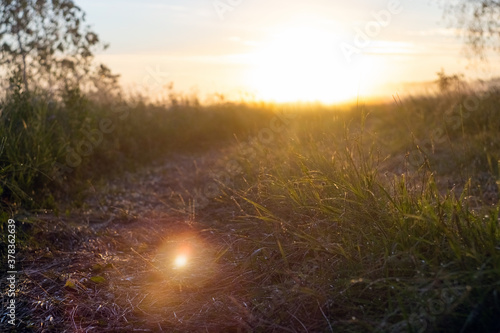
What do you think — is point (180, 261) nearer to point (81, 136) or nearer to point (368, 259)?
point (368, 259)

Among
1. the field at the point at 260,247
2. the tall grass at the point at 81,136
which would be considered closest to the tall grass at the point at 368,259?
the field at the point at 260,247

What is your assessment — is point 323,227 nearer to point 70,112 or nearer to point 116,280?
point 116,280

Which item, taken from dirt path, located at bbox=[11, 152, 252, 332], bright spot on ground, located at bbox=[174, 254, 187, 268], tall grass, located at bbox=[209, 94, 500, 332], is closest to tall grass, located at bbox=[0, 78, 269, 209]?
dirt path, located at bbox=[11, 152, 252, 332]

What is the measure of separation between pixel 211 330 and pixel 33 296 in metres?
1.10

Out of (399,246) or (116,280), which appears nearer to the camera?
(399,246)

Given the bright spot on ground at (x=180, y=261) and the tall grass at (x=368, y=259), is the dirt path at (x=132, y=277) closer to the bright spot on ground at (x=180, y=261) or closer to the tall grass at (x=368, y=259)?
the bright spot on ground at (x=180, y=261)

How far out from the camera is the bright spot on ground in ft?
10.2

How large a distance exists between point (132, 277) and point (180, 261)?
1.10 ft

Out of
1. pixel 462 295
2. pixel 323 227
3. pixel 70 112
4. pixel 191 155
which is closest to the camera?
pixel 462 295

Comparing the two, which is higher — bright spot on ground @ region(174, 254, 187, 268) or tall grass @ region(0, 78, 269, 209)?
tall grass @ region(0, 78, 269, 209)

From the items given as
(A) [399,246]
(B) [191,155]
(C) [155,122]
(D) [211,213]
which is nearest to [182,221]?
(D) [211,213]

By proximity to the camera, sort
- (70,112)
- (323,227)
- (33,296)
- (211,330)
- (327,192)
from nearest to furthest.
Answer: (211,330) < (33,296) < (323,227) < (327,192) < (70,112)

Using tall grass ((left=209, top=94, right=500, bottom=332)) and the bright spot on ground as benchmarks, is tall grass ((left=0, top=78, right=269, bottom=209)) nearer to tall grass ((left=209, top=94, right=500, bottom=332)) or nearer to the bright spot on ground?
the bright spot on ground

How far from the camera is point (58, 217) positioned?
13.7ft
